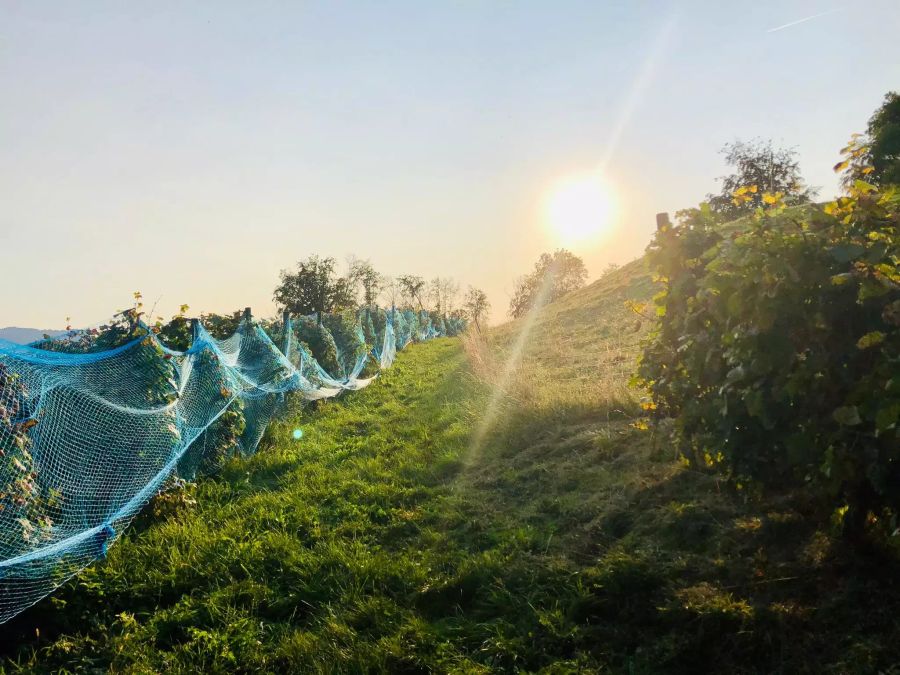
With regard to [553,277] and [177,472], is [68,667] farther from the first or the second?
[553,277]

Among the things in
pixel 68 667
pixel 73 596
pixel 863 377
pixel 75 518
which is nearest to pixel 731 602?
pixel 863 377

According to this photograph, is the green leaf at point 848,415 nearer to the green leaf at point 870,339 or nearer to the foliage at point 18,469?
the green leaf at point 870,339

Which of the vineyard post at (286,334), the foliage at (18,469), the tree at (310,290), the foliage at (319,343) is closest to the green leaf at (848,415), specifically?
the foliage at (18,469)

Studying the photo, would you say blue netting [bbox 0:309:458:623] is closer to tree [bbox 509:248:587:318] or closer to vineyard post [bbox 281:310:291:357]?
vineyard post [bbox 281:310:291:357]

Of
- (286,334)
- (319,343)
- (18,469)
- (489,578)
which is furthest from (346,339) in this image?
(489,578)

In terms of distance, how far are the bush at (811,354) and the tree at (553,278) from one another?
60.9 metres

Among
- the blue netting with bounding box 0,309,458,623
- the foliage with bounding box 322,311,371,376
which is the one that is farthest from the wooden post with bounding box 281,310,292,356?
the foliage with bounding box 322,311,371,376

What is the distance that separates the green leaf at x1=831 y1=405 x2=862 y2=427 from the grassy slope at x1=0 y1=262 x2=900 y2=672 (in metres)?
0.86

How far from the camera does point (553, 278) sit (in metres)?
67.6

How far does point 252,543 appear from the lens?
15.6 ft

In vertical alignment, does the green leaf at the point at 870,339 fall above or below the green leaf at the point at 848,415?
above

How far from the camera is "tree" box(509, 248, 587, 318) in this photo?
214 ft

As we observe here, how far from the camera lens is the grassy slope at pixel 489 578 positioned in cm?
282

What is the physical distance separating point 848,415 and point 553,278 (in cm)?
6626
